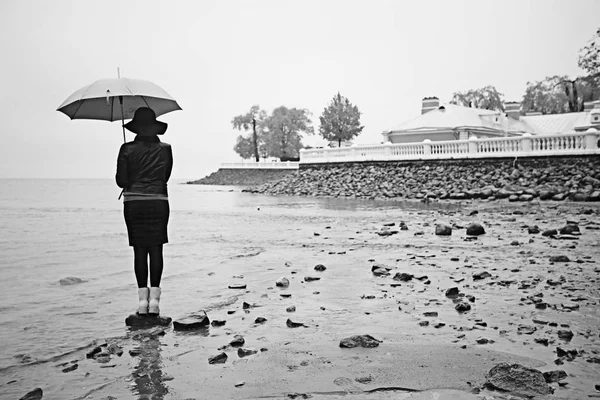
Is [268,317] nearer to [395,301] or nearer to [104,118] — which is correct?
[395,301]

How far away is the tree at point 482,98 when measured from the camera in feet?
310

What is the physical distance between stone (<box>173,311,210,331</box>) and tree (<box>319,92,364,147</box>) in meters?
89.9

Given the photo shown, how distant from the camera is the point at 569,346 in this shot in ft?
16.1

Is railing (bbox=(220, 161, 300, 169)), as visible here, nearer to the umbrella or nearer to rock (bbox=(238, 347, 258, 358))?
the umbrella

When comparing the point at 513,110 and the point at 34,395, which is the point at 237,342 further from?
the point at 513,110

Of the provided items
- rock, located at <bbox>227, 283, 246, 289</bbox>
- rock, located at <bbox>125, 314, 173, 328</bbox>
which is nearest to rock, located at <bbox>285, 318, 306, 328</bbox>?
rock, located at <bbox>125, 314, 173, 328</bbox>

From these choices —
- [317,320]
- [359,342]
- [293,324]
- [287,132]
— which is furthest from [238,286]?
[287,132]

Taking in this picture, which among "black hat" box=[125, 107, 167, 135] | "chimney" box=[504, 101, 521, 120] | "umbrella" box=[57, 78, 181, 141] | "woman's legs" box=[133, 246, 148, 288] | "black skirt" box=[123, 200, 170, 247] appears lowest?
"woman's legs" box=[133, 246, 148, 288]

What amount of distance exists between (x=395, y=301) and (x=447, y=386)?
2902 millimetres

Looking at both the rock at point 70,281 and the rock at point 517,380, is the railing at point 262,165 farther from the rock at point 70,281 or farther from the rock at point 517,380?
the rock at point 517,380

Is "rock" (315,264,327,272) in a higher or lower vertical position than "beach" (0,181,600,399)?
higher

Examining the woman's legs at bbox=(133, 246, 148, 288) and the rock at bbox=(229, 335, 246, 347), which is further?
the woman's legs at bbox=(133, 246, 148, 288)

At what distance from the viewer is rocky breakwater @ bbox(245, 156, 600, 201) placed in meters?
29.1

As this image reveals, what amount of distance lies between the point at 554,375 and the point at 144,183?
14.2ft
